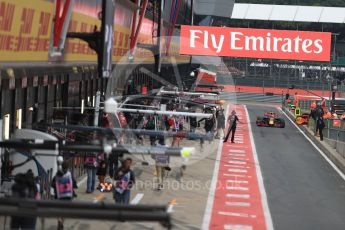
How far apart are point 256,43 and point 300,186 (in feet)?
46.2

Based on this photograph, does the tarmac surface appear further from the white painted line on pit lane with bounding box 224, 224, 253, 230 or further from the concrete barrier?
the white painted line on pit lane with bounding box 224, 224, 253, 230

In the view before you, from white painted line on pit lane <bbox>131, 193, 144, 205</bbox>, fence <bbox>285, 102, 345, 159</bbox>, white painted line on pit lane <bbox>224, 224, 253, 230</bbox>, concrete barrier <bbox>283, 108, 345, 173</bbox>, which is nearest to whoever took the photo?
white painted line on pit lane <bbox>224, 224, 253, 230</bbox>

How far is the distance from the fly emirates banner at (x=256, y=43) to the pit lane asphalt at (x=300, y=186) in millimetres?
4993

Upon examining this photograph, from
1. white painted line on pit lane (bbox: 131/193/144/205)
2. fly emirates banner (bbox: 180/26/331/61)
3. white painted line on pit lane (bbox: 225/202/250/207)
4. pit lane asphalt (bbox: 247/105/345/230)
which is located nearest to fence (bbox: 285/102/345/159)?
pit lane asphalt (bbox: 247/105/345/230)

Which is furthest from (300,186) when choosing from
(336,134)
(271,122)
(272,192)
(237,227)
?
(271,122)

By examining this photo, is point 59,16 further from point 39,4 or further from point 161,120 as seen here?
point 161,120

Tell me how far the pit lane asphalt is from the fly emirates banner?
4.99 meters

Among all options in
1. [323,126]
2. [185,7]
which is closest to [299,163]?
[323,126]

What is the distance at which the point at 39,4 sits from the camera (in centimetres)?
1289

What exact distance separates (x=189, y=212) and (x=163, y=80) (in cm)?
3240

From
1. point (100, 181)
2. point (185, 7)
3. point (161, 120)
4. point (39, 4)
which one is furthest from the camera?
point (185, 7)

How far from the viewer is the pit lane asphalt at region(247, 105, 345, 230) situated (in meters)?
16.8

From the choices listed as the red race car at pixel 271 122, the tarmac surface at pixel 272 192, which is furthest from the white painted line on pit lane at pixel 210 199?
the red race car at pixel 271 122

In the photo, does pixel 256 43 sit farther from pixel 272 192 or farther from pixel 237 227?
pixel 237 227
